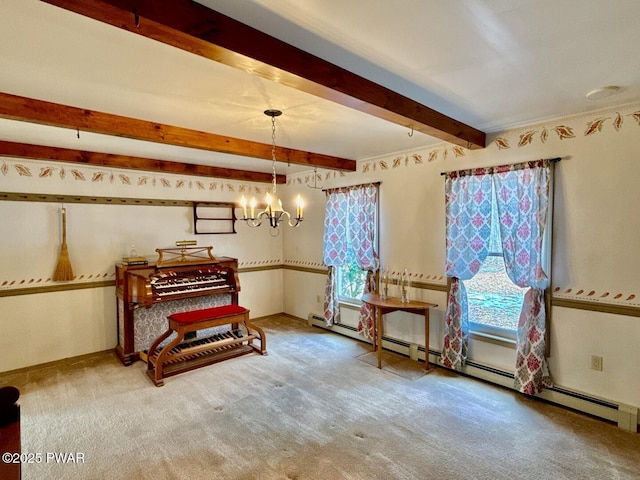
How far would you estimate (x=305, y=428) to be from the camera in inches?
103

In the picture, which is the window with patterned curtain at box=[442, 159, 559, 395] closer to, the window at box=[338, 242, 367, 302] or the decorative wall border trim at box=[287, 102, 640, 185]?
the decorative wall border trim at box=[287, 102, 640, 185]

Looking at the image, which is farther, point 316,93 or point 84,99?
point 84,99

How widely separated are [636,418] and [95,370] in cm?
504

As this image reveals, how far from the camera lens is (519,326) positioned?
10.2 ft

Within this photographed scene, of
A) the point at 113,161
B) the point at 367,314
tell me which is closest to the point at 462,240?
the point at 367,314

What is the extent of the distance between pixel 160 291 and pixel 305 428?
240 centimetres

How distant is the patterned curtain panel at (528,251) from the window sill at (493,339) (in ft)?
0.49

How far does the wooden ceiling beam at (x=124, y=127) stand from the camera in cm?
232

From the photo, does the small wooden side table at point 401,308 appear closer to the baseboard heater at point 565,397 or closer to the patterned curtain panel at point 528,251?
the baseboard heater at point 565,397

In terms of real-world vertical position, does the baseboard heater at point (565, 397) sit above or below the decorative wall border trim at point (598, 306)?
below

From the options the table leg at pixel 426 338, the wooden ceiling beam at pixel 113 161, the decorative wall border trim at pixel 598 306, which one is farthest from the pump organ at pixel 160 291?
the decorative wall border trim at pixel 598 306

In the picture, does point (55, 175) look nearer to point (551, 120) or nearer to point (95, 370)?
point (95, 370)

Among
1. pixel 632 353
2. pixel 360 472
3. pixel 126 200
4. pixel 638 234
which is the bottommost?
pixel 360 472

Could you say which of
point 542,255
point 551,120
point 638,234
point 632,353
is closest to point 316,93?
point 551,120
